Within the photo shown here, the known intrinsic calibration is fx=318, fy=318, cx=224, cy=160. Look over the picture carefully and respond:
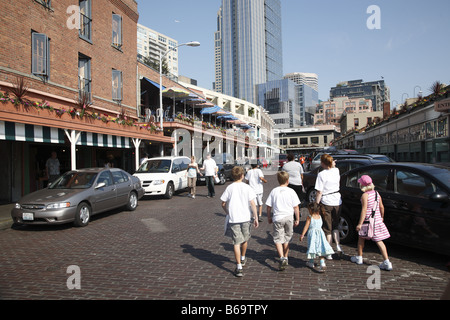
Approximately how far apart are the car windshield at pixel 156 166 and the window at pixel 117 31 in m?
8.84

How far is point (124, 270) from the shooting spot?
203 inches

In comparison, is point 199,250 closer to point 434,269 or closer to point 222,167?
point 434,269

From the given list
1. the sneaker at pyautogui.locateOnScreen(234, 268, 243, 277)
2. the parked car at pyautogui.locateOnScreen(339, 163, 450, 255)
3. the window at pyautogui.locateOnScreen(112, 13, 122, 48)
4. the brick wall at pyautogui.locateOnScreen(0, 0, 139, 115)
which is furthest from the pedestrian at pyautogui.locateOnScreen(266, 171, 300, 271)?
the window at pyautogui.locateOnScreen(112, 13, 122, 48)

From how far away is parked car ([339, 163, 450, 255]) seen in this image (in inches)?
192

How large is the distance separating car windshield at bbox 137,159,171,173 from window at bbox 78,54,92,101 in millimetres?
5382

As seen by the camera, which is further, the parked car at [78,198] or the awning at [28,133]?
the awning at [28,133]

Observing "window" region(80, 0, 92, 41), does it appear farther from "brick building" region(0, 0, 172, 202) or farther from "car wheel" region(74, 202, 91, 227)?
"car wheel" region(74, 202, 91, 227)

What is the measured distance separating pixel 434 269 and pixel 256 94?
181m

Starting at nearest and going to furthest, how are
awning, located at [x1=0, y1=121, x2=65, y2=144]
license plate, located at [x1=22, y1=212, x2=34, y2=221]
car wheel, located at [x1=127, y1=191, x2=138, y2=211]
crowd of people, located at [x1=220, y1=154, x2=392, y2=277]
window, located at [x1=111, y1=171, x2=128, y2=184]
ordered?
crowd of people, located at [x1=220, y1=154, x2=392, y2=277] → license plate, located at [x1=22, y1=212, x2=34, y2=221] → awning, located at [x1=0, y1=121, x2=65, y2=144] → window, located at [x1=111, y1=171, x2=128, y2=184] → car wheel, located at [x1=127, y1=191, x2=138, y2=211]

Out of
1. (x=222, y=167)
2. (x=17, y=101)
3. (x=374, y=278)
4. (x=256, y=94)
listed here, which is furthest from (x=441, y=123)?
(x=256, y=94)

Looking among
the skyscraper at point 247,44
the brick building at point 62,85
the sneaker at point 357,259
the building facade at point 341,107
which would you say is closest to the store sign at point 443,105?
the sneaker at point 357,259

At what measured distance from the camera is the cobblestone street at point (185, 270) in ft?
13.8

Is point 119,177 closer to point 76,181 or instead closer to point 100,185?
point 100,185

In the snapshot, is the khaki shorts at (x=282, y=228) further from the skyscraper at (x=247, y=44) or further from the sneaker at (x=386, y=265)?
the skyscraper at (x=247, y=44)
